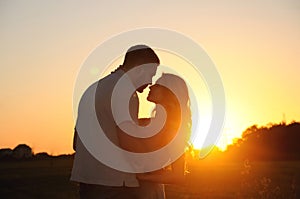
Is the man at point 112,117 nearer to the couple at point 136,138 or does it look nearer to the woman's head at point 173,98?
the couple at point 136,138

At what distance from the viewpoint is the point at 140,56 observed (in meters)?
4.48

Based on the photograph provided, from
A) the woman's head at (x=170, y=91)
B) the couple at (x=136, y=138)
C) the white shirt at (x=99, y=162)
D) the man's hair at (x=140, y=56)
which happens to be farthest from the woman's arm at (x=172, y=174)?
the man's hair at (x=140, y=56)

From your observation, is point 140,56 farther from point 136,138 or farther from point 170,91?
point 136,138

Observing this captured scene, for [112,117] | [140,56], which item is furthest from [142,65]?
[112,117]

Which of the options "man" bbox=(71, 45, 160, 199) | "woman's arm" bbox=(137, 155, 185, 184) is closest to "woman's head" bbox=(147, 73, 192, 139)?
"man" bbox=(71, 45, 160, 199)

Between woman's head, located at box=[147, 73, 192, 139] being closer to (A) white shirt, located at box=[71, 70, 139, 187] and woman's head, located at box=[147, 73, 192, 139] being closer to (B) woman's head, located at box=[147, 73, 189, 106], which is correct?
(B) woman's head, located at box=[147, 73, 189, 106]

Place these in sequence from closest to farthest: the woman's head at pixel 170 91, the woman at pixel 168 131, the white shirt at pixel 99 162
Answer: the woman at pixel 168 131
the woman's head at pixel 170 91
the white shirt at pixel 99 162

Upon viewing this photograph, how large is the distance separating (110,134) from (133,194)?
1.68ft

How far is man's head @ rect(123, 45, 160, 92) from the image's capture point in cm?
447

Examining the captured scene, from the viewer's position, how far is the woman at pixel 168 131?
4203 millimetres

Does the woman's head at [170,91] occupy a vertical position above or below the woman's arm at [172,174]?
above

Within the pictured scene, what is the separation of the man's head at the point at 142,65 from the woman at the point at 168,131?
9cm

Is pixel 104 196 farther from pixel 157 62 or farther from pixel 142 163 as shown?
pixel 157 62

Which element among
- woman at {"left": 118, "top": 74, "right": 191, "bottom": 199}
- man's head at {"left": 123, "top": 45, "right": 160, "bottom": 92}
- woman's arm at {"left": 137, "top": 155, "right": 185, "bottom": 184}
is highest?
man's head at {"left": 123, "top": 45, "right": 160, "bottom": 92}
